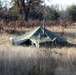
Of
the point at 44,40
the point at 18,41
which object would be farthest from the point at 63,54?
the point at 18,41

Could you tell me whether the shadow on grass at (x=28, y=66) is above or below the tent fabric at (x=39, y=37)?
above

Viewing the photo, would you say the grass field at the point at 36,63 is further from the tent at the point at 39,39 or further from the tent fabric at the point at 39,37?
the tent fabric at the point at 39,37

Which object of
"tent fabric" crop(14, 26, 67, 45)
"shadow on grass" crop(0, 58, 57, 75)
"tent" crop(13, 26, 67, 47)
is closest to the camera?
"shadow on grass" crop(0, 58, 57, 75)

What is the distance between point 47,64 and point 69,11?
40.2m

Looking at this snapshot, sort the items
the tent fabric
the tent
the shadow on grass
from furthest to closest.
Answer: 1. the tent fabric
2. the tent
3. the shadow on grass

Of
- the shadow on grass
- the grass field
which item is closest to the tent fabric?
the grass field

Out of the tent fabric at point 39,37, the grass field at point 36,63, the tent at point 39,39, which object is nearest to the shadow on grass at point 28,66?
the grass field at point 36,63

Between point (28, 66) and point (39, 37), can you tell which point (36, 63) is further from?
point (39, 37)

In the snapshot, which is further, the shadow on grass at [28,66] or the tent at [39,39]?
the tent at [39,39]

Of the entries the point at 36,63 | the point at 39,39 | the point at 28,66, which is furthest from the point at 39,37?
the point at 28,66

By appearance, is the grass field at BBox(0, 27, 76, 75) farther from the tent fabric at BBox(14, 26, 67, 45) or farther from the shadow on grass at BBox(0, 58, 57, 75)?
the tent fabric at BBox(14, 26, 67, 45)

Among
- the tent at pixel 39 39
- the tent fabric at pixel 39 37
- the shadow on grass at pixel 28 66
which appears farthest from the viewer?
the tent fabric at pixel 39 37

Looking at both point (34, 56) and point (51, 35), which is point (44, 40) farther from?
point (34, 56)

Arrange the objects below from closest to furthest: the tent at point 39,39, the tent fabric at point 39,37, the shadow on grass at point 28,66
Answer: the shadow on grass at point 28,66 < the tent at point 39,39 < the tent fabric at point 39,37
